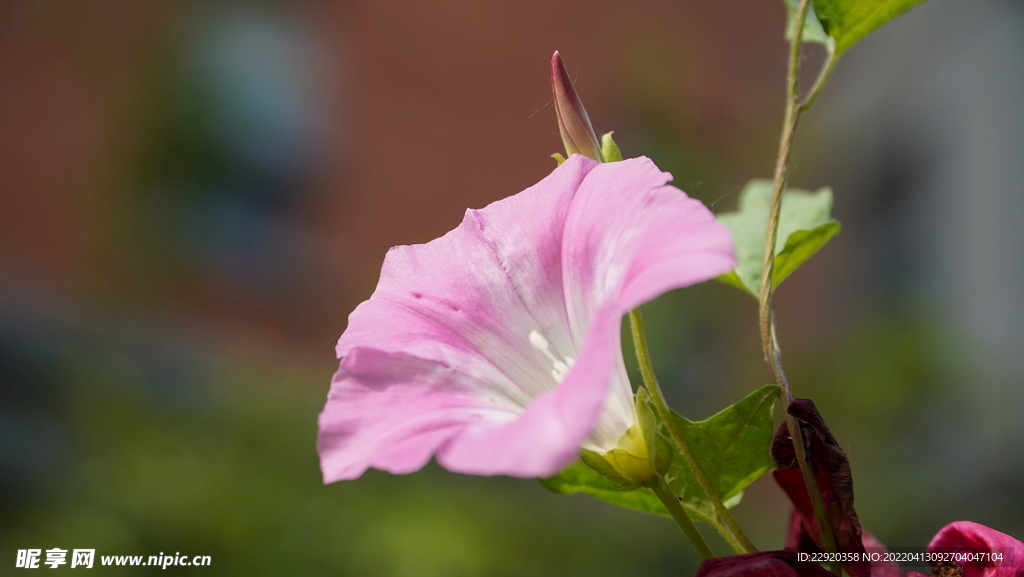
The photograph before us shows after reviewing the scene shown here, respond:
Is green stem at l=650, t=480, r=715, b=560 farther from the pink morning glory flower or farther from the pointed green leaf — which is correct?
the pointed green leaf

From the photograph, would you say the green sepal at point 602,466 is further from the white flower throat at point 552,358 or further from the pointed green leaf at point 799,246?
the pointed green leaf at point 799,246

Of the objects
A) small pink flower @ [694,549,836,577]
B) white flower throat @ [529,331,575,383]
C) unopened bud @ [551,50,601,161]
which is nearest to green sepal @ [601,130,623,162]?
unopened bud @ [551,50,601,161]

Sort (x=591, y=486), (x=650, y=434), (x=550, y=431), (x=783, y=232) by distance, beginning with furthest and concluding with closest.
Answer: (x=783, y=232)
(x=591, y=486)
(x=650, y=434)
(x=550, y=431)

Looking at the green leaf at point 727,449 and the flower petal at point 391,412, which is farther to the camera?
the green leaf at point 727,449

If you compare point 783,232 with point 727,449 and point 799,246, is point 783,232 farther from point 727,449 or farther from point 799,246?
point 727,449

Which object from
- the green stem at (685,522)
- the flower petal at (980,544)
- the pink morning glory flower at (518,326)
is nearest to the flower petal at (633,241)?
the pink morning glory flower at (518,326)

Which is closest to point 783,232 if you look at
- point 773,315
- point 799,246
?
point 799,246
